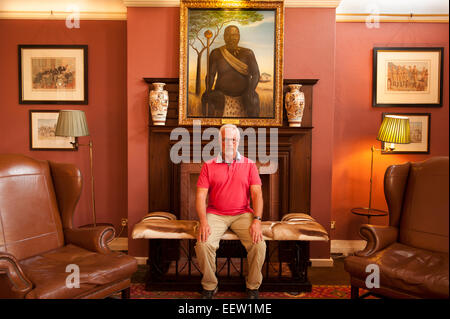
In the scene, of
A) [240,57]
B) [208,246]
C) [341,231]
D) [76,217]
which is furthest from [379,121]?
[76,217]

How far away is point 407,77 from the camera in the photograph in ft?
12.0

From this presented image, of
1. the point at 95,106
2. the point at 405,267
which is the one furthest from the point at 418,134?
the point at 95,106

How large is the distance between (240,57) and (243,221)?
1.67 m

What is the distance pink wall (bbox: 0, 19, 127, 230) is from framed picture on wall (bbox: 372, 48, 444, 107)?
289cm

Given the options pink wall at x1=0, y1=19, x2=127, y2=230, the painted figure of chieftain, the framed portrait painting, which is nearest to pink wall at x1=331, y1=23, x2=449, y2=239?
the framed portrait painting

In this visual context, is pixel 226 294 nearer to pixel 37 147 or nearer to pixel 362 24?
pixel 37 147

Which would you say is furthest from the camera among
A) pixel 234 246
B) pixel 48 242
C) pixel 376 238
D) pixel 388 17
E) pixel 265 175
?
pixel 388 17

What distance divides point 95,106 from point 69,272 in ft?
7.30

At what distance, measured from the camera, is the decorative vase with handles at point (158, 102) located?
3.19m

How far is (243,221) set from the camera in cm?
263

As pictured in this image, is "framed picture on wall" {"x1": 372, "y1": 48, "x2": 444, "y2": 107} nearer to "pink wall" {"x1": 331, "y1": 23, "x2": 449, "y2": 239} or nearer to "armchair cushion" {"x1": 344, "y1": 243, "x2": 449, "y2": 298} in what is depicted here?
"pink wall" {"x1": 331, "y1": 23, "x2": 449, "y2": 239}

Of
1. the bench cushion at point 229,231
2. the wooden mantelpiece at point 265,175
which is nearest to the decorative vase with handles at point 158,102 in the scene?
the wooden mantelpiece at point 265,175

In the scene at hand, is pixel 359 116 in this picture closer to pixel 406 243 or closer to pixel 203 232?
pixel 406 243

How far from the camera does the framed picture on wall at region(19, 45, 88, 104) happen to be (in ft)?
12.1
